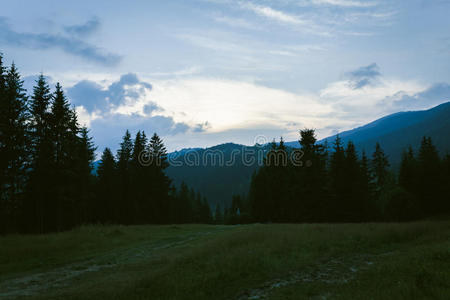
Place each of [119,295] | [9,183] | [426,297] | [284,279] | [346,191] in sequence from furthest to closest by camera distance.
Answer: [346,191], [9,183], [284,279], [119,295], [426,297]

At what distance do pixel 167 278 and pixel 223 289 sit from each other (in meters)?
2.31

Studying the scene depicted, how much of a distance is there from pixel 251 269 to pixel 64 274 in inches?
338

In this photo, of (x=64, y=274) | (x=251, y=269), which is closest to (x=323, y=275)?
(x=251, y=269)

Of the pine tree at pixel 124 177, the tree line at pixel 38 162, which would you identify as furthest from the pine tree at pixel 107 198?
the tree line at pixel 38 162

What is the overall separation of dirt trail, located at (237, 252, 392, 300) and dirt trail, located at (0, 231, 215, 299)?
773cm

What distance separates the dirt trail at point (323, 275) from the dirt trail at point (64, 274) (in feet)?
25.4

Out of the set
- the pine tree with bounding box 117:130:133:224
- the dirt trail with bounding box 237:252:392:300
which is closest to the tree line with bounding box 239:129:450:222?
the pine tree with bounding box 117:130:133:224

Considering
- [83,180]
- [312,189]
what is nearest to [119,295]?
[83,180]

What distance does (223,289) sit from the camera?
967cm

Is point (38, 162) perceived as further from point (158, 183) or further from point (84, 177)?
point (158, 183)

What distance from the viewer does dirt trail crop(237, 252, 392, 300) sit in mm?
9002

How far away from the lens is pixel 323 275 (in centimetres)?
1036

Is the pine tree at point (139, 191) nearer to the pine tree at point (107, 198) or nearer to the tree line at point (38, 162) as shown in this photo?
the pine tree at point (107, 198)

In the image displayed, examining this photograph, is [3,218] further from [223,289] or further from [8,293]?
[223,289]
